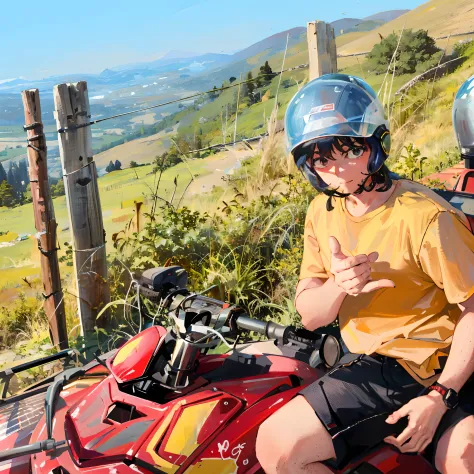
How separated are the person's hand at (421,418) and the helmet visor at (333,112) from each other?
821mm

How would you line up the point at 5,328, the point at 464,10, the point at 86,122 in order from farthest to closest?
the point at 464,10 → the point at 5,328 → the point at 86,122

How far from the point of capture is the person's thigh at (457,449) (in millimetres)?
1790

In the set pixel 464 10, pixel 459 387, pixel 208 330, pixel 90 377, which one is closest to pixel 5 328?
pixel 90 377

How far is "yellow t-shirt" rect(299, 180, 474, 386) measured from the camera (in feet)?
6.00

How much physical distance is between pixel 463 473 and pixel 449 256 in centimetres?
63

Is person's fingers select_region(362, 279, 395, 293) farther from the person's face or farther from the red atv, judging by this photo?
the person's face

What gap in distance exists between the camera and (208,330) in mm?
1844

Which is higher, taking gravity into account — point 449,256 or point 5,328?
point 449,256

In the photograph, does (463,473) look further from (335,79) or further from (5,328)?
(5,328)

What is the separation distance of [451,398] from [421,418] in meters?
0.11

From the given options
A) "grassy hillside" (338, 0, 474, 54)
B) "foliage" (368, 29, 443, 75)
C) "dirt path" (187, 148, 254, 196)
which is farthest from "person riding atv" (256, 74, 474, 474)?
"grassy hillside" (338, 0, 474, 54)

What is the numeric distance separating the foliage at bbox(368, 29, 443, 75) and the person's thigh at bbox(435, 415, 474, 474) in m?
10.7

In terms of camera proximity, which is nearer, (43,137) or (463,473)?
(463,473)

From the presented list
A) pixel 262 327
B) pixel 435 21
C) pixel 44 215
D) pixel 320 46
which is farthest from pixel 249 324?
pixel 435 21
